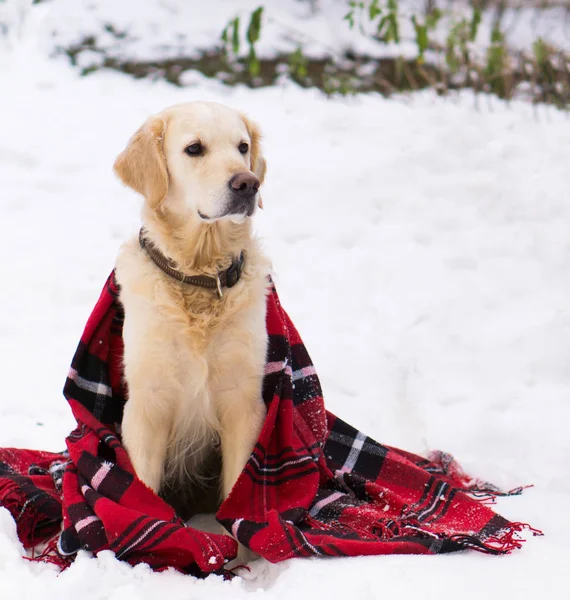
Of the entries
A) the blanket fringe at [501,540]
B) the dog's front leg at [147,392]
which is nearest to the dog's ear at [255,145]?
the dog's front leg at [147,392]

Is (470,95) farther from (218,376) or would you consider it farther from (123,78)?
(218,376)

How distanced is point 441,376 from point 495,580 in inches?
68.3

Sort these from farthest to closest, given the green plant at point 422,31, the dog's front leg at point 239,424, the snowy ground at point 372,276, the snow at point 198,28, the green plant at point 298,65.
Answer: the snow at point 198,28, the green plant at point 298,65, the green plant at point 422,31, the dog's front leg at point 239,424, the snowy ground at point 372,276

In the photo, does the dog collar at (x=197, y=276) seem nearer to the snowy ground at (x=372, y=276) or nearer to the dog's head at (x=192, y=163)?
the dog's head at (x=192, y=163)

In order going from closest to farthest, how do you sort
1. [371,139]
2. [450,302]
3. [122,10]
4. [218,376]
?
[218,376] → [450,302] → [371,139] → [122,10]

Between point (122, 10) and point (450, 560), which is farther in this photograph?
point (122, 10)

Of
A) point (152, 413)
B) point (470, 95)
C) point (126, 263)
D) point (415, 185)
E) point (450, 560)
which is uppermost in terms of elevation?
point (470, 95)

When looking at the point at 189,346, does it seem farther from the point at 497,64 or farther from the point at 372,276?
the point at 497,64

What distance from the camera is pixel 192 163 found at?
2.54 meters

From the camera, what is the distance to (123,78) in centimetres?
647

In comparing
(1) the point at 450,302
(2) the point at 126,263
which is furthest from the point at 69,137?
(2) the point at 126,263

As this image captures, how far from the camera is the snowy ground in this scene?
2244 millimetres

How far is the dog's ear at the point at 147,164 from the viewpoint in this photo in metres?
2.55

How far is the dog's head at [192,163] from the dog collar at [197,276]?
15 cm
